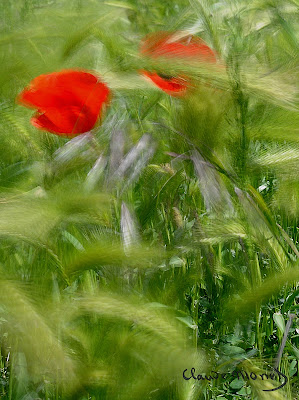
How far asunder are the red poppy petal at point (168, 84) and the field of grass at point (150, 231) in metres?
0.01

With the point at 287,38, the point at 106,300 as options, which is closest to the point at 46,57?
the point at 287,38

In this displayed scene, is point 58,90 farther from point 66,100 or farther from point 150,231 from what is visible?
point 150,231

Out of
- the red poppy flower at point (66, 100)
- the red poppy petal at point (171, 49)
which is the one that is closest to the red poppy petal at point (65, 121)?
the red poppy flower at point (66, 100)

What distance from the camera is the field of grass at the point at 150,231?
23.5 inches

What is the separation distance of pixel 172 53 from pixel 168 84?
4.2 inches

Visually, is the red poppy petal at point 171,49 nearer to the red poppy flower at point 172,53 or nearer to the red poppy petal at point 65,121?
the red poppy flower at point 172,53

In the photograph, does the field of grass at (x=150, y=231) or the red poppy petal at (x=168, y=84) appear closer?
the field of grass at (x=150, y=231)

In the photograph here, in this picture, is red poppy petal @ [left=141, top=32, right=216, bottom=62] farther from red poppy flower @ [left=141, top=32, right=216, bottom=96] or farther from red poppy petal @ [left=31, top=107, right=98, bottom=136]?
red poppy petal @ [left=31, top=107, right=98, bottom=136]

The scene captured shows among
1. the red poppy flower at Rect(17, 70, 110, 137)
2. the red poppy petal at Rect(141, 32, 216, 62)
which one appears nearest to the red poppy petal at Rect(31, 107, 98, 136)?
the red poppy flower at Rect(17, 70, 110, 137)

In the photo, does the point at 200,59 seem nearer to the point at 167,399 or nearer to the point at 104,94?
the point at 104,94

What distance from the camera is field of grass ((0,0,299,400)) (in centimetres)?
60

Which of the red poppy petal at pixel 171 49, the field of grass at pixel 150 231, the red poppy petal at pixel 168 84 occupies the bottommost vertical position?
the field of grass at pixel 150 231

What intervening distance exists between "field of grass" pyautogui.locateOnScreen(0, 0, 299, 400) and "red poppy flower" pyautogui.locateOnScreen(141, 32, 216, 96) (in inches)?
0.5

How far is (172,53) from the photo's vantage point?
749mm
